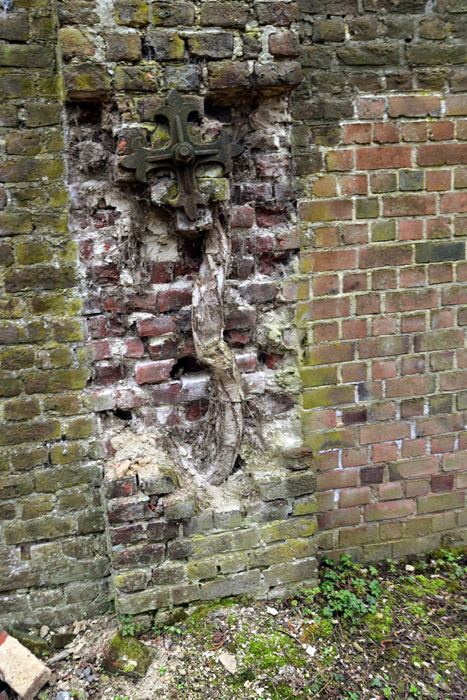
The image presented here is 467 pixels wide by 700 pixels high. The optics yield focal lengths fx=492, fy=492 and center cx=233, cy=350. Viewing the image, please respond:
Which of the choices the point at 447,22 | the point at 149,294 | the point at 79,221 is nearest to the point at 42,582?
the point at 149,294

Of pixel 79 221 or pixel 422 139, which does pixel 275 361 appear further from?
pixel 422 139

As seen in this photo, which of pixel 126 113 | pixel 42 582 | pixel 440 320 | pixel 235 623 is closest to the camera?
pixel 126 113

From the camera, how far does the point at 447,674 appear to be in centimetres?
188

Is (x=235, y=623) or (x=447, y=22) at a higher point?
(x=447, y=22)

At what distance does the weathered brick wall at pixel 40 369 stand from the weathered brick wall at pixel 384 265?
3.33ft

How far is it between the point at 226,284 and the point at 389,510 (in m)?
1.39

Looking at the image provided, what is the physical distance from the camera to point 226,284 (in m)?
2.09

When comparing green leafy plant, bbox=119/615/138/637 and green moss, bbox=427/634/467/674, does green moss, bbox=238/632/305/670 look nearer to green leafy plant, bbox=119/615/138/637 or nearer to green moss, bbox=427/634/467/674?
green leafy plant, bbox=119/615/138/637

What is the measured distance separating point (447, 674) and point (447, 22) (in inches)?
107

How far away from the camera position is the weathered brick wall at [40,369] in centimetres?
192

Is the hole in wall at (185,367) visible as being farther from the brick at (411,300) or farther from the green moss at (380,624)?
the green moss at (380,624)

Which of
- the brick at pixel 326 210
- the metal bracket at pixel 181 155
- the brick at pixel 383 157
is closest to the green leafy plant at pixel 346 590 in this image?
the brick at pixel 326 210

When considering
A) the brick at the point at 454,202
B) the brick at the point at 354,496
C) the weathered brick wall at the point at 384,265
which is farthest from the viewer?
the brick at the point at 354,496

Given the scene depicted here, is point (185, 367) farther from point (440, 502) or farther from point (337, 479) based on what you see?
point (440, 502)
